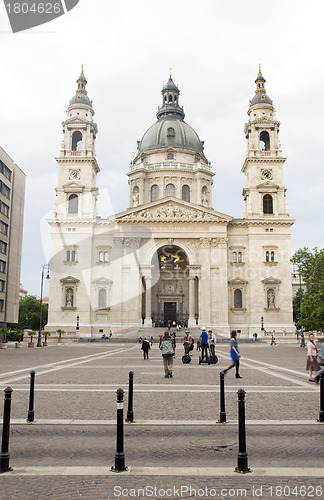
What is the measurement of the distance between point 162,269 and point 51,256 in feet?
54.1

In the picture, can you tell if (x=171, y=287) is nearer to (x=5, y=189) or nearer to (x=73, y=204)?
(x=73, y=204)

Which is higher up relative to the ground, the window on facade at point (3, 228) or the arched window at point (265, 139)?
the arched window at point (265, 139)

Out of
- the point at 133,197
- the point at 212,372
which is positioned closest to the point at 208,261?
the point at 133,197

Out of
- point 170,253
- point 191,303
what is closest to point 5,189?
point 170,253

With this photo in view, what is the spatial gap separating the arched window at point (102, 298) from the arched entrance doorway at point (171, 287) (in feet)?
27.2

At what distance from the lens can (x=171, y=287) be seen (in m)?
71.9

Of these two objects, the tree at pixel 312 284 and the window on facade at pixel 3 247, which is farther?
the window on facade at pixel 3 247

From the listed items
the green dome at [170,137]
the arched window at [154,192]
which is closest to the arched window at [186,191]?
the arched window at [154,192]

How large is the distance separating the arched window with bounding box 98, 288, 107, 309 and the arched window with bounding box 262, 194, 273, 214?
86.1ft

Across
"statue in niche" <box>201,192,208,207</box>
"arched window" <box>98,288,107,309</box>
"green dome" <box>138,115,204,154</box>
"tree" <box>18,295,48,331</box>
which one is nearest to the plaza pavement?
"arched window" <box>98,288,107,309</box>

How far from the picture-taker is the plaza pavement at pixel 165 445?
5941 millimetres

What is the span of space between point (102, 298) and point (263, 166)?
30.5 m

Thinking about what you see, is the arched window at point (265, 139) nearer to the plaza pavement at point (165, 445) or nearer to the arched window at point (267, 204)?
the arched window at point (267, 204)

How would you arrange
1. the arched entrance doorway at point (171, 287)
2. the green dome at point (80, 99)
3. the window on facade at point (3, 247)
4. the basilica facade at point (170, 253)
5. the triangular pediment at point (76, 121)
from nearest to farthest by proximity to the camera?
1. the window on facade at point (3, 247)
2. the basilica facade at point (170, 253)
3. the triangular pediment at point (76, 121)
4. the arched entrance doorway at point (171, 287)
5. the green dome at point (80, 99)
